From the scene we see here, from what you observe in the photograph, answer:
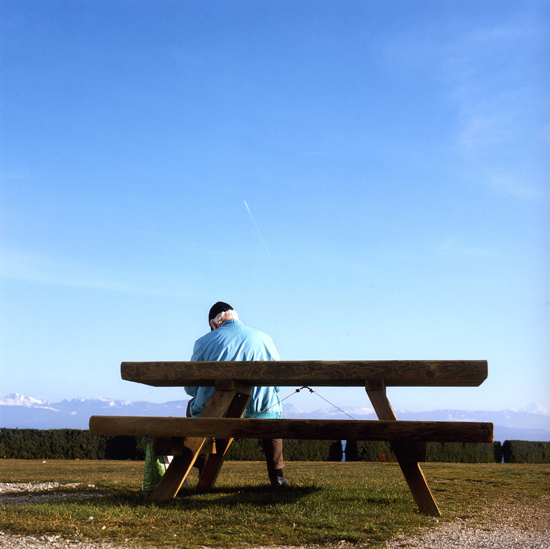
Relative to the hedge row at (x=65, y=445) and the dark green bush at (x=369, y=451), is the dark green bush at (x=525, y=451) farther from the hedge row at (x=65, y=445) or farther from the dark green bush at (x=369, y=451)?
the hedge row at (x=65, y=445)

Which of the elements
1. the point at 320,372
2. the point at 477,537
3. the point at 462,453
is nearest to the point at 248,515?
the point at 320,372

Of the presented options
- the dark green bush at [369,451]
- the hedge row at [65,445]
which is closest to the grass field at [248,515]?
the dark green bush at [369,451]

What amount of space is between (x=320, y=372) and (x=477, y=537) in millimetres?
1581

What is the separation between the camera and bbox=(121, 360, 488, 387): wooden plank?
14.8ft

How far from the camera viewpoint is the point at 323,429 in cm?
441

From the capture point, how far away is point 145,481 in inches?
226

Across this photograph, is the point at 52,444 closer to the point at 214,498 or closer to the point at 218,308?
the point at 218,308

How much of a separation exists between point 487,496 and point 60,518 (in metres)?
4.29

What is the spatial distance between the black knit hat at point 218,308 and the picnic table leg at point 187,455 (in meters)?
1.41

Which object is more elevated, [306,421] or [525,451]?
[306,421]

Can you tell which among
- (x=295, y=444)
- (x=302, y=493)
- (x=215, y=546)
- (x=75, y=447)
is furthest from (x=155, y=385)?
(x=75, y=447)

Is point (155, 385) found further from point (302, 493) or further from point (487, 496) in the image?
point (487, 496)

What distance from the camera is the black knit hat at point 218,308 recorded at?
628 centimetres

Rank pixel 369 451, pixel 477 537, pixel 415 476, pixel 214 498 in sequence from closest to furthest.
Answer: pixel 477 537, pixel 415 476, pixel 214 498, pixel 369 451
